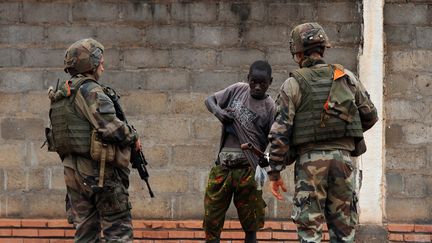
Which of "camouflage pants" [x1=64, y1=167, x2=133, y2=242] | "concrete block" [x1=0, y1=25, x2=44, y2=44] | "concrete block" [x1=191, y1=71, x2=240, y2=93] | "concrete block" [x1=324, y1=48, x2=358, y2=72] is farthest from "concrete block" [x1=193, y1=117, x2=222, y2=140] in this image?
"camouflage pants" [x1=64, y1=167, x2=133, y2=242]

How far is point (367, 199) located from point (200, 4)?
2466 mm

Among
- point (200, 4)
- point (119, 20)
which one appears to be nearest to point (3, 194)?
point (119, 20)

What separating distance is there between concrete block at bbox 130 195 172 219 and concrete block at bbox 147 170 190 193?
3.2 inches

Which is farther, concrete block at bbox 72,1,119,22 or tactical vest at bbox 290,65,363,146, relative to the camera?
concrete block at bbox 72,1,119,22

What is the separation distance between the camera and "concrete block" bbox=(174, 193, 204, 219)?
10.0m

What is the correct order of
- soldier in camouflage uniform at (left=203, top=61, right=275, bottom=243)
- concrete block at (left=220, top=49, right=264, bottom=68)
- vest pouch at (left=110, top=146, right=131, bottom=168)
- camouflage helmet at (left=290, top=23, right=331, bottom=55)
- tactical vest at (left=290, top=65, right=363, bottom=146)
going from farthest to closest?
concrete block at (left=220, top=49, right=264, bottom=68)
soldier in camouflage uniform at (left=203, top=61, right=275, bottom=243)
vest pouch at (left=110, top=146, right=131, bottom=168)
camouflage helmet at (left=290, top=23, right=331, bottom=55)
tactical vest at (left=290, top=65, right=363, bottom=146)

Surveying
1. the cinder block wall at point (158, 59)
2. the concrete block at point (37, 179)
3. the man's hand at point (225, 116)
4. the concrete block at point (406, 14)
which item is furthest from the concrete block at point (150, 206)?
the concrete block at point (406, 14)

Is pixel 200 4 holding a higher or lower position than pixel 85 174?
higher

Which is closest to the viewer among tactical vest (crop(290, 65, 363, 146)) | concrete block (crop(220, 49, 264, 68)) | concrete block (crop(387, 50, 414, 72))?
tactical vest (crop(290, 65, 363, 146))

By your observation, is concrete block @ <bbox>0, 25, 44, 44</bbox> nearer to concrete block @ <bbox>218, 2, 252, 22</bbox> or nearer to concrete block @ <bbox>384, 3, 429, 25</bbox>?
concrete block @ <bbox>218, 2, 252, 22</bbox>

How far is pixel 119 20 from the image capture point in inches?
398

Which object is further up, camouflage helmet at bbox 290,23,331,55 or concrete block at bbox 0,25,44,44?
concrete block at bbox 0,25,44,44

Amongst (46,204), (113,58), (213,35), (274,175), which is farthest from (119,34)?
(274,175)

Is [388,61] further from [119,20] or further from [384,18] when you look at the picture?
[119,20]
